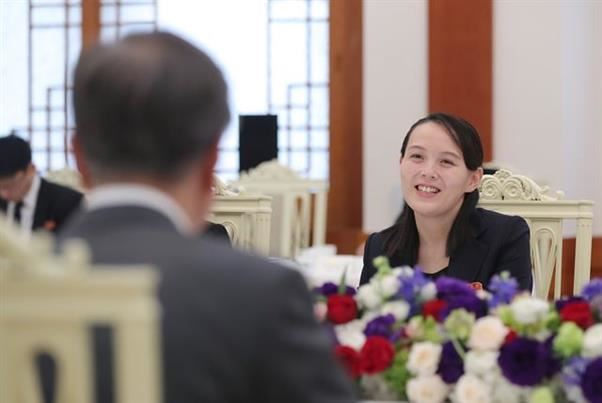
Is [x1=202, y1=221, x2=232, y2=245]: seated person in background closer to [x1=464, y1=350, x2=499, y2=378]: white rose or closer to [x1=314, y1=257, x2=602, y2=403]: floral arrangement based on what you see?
[x1=314, y1=257, x2=602, y2=403]: floral arrangement

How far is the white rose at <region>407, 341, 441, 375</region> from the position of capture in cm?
210

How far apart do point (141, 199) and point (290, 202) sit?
649cm

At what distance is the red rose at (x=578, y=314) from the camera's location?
2.09 metres

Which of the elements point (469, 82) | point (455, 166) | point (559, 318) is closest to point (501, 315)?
point (559, 318)

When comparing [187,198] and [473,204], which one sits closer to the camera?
[187,198]

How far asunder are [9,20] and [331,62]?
234 centimetres

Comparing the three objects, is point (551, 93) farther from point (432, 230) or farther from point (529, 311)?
point (529, 311)

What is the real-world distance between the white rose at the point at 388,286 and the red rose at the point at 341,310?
7 cm

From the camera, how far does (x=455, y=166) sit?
363 centimetres

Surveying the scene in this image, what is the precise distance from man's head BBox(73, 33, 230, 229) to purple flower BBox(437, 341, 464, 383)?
1007 mm

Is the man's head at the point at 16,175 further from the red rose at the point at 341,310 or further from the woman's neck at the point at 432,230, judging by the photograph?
the red rose at the point at 341,310

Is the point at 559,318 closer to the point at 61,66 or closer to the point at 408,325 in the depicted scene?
the point at 408,325

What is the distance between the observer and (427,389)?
6.86 feet

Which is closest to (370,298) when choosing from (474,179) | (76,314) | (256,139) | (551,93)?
(76,314)
